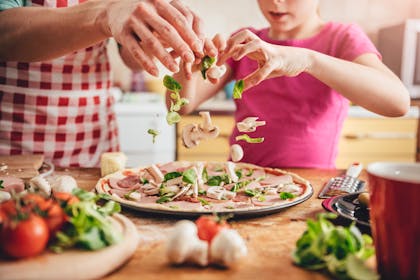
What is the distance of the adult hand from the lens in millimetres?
965

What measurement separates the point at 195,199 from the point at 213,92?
886 mm

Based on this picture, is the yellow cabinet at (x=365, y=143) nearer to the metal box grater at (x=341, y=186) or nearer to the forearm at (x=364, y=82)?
the forearm at (x=364, y=82)

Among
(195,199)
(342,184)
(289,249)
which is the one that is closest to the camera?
(289,249)

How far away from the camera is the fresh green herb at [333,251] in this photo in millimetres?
638

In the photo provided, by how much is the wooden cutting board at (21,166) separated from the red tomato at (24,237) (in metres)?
0.64

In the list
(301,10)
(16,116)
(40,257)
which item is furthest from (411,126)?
(40,257)

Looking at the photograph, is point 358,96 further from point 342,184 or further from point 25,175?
point 25,175

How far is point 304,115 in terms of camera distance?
167 centimetres

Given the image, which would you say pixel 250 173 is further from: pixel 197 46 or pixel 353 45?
pixel 353 45

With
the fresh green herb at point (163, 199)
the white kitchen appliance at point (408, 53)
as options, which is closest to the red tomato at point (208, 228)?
the fresh green herb at point (163, 199)

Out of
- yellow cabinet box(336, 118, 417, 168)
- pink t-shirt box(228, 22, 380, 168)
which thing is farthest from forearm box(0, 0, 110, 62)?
yellow cabinet box(336, 118, 417, 168)

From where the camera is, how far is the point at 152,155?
10.5 feet

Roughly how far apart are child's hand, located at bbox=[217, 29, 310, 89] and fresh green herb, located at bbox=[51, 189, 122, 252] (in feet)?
1.96

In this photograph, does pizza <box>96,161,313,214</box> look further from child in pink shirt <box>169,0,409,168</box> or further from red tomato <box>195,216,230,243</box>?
child in pink shirt <box>169,0,409,168</box>
